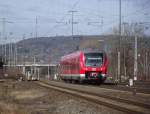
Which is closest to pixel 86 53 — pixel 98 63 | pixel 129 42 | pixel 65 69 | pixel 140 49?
pixel 98 63

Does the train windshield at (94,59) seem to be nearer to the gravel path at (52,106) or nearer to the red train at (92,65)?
the red train at (92,65)

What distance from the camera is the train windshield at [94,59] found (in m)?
45.9

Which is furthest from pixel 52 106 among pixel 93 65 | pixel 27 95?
pixel 93 65

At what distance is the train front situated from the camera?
4584 cm

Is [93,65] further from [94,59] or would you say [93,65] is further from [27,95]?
[27,95]

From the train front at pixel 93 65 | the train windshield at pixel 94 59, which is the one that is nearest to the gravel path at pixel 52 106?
the train front at pixel 93 65

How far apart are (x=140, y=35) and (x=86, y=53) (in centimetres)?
6085

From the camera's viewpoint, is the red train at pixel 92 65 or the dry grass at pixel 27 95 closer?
the dry grass at pixel 27 95

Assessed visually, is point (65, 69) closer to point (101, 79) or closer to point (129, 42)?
point (101, 79)

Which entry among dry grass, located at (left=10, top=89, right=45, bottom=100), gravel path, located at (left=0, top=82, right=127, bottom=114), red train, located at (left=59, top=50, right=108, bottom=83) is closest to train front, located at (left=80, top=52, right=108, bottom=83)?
red train, located at (left=59, top=50, right=108, bottom=83)

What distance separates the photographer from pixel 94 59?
1810 inches

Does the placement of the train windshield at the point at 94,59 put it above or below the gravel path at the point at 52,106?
above

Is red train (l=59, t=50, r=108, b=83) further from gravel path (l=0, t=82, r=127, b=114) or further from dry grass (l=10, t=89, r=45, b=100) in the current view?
gravel path (l=0, t=82, r=127, b=114)

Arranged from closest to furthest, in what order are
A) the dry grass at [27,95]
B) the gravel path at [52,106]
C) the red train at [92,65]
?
the gravel path at [52,106] < the dry grass at [27,95] < the red train at [92,65]
